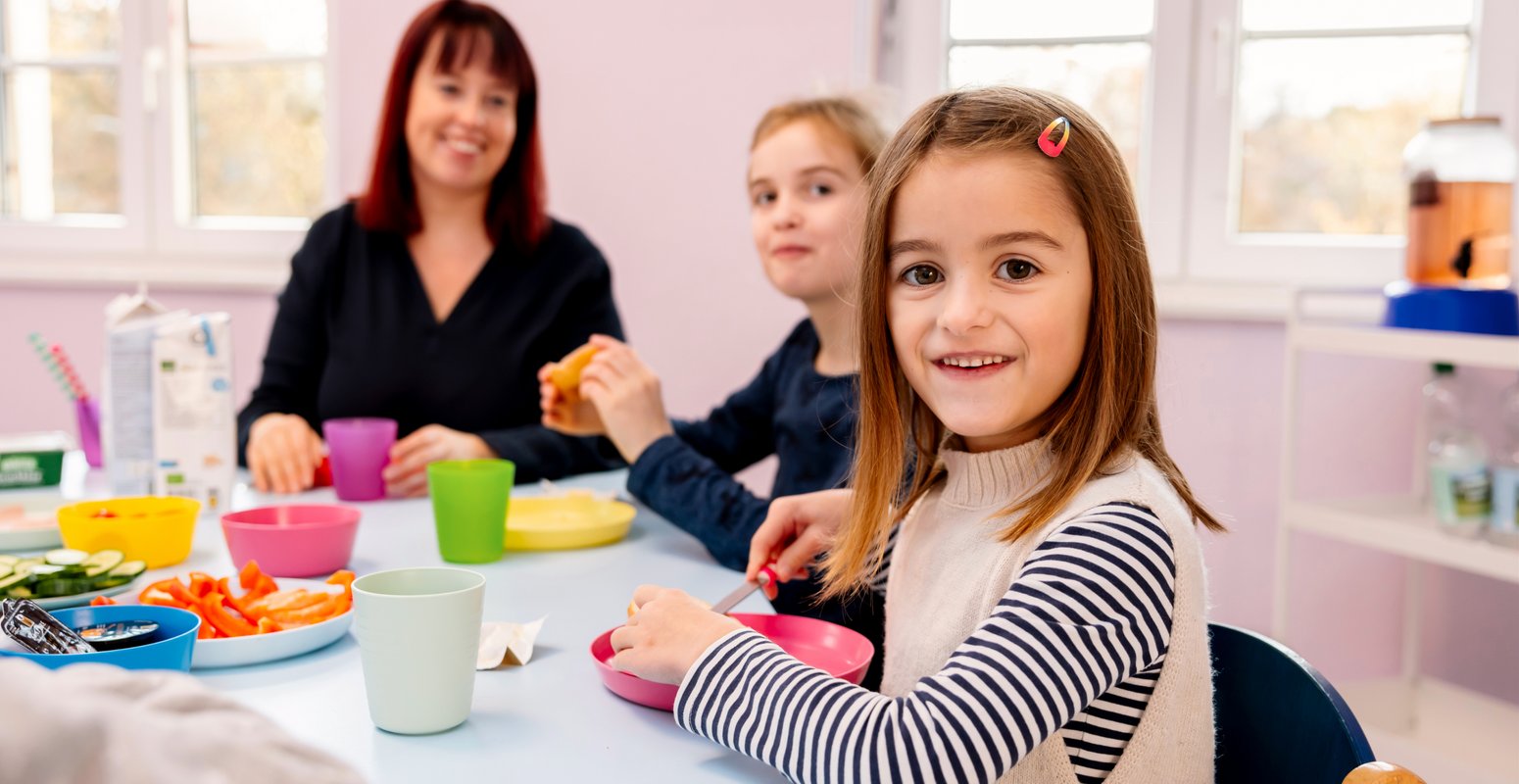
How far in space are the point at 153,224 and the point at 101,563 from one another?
2100 mm

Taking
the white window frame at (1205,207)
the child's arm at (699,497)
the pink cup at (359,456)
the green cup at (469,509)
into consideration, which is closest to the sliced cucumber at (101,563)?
the green cup at (469,509)

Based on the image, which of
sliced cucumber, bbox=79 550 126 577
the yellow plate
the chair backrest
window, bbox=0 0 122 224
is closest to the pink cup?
the yellow plate

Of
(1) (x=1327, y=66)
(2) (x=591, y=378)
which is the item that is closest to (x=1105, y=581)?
(2) (x=591, y=378)

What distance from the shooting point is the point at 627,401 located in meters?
1.37

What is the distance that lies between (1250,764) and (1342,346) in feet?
4.18

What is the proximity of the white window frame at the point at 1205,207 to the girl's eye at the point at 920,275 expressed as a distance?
1.51m

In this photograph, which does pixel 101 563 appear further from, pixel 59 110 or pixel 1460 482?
pixel 59 110

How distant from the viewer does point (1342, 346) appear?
6.26 ft

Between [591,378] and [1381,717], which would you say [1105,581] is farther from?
[1381,717]

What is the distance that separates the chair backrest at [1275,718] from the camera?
732 mm

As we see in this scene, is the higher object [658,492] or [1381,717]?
[658,492]

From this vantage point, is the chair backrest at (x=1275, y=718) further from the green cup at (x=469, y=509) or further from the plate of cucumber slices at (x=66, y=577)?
the plate of cucumber slices at (x=66, y=577)

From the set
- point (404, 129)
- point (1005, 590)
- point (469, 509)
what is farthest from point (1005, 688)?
point (404, 129)

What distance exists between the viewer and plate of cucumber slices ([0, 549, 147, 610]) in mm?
919
